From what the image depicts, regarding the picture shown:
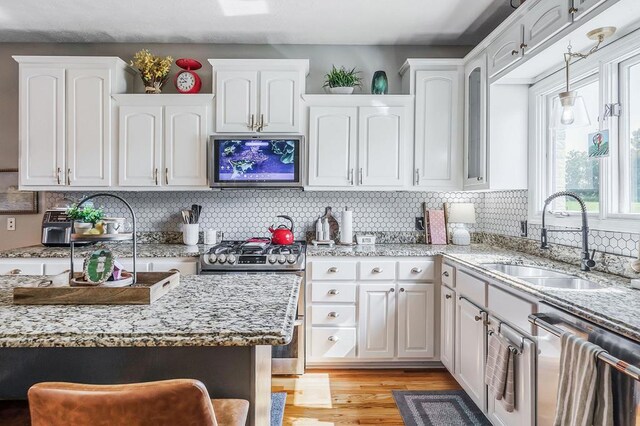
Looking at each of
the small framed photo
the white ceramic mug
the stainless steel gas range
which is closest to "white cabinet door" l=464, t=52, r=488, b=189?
the stainless steel gas range

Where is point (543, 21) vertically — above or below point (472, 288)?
above

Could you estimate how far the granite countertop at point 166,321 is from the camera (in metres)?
0.96

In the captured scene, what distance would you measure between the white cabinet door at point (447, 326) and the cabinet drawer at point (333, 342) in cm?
64

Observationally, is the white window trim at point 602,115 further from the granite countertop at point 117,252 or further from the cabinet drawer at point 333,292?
the granite countertop at point 117,252

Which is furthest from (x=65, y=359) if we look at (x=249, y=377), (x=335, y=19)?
(x=335, y=19)

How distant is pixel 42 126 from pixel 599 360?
148 inches

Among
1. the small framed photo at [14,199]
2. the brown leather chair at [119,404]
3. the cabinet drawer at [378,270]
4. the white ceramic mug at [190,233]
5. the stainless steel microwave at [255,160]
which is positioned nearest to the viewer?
the brown leather chair at [119,404]

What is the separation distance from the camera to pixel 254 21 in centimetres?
311

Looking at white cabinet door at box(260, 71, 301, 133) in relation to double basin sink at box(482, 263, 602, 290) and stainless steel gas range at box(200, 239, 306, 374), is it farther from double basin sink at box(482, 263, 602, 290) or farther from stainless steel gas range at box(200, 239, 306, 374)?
double basin sink at box(482, 263, 602, 290)

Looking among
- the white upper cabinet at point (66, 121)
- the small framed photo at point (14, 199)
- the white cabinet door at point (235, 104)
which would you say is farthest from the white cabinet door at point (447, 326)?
the small framed photo at point (14, 199)

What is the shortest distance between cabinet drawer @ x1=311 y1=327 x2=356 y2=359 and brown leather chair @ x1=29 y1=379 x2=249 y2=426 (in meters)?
2.23

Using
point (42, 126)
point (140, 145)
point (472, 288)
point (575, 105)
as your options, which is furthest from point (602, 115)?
point (42, 126)

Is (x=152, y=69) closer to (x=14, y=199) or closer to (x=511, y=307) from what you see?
(x=14, y=199)

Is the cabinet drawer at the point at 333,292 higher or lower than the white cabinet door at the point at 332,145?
lower
